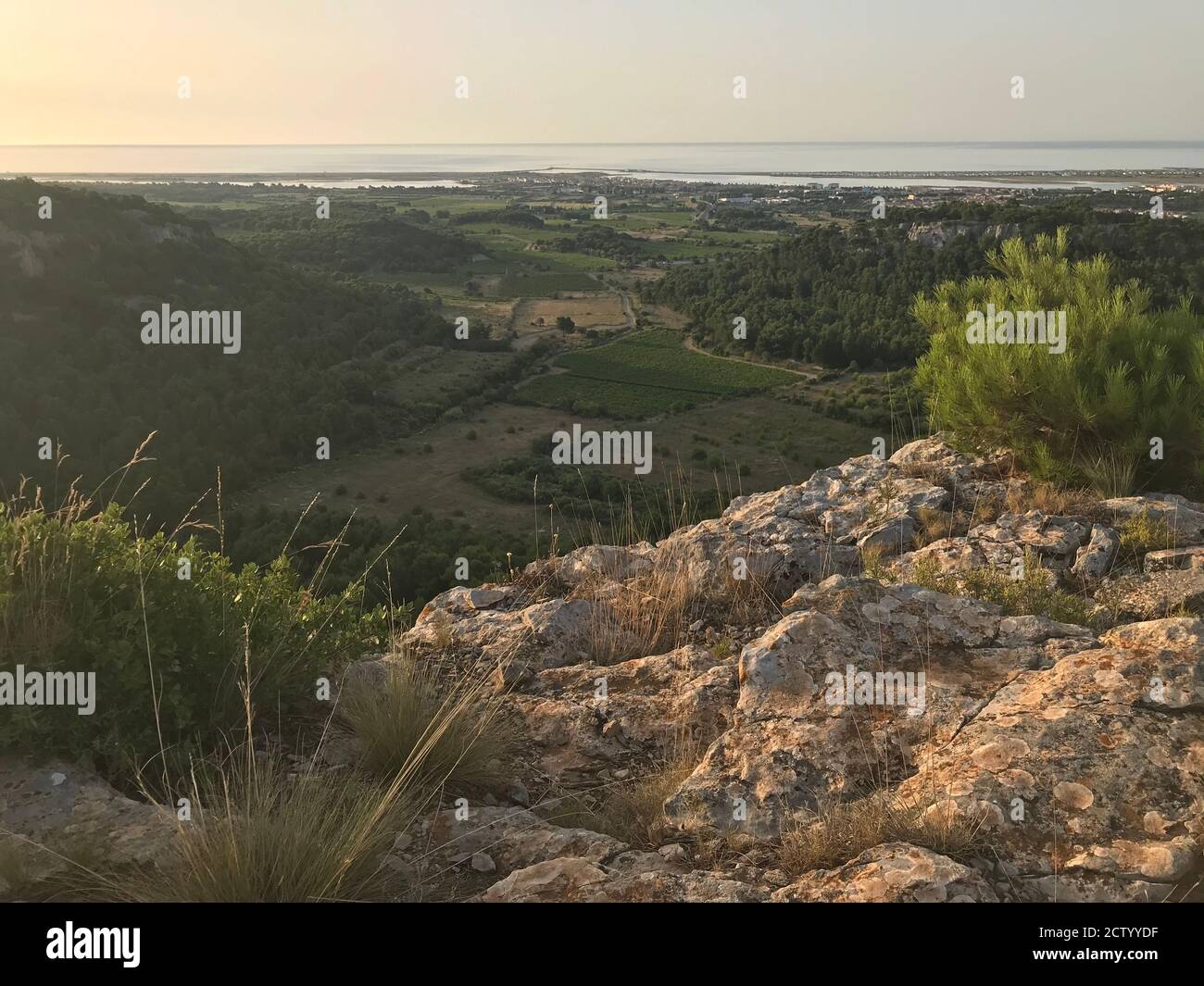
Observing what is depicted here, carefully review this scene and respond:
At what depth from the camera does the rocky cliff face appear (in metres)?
2.56

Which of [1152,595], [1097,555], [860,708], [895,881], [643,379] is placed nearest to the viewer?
[895,881]

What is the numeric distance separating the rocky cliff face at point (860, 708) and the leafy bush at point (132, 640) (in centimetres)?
46

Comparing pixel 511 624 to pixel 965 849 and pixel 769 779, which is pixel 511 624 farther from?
pixel 965 849

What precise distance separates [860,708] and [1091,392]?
4141 millimetres

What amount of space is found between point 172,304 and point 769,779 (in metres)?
58.1

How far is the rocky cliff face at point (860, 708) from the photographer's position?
256 cm

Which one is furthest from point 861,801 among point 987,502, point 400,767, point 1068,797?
point 987,502

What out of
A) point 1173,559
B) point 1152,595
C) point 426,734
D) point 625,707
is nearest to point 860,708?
point 625,707

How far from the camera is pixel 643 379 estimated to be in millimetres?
70500

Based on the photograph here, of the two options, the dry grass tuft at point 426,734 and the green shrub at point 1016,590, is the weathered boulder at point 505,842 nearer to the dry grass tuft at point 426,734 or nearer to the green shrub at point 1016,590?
the dry grass tuft at point 426,734

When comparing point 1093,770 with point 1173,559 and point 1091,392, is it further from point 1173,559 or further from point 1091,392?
point 1091,392

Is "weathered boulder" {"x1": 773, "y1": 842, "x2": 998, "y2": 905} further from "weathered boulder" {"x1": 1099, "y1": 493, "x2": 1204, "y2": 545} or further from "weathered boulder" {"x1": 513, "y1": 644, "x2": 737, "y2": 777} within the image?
"weathered boulder" {"x1": 1099, "y1": 493, "x2": 1204, "y2": 545}

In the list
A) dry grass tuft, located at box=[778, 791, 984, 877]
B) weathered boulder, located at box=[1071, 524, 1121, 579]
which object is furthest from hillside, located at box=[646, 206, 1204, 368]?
dry grass tuft, located at box=[778, 791, 984, 877]

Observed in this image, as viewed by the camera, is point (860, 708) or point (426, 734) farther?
point (860, 708)
